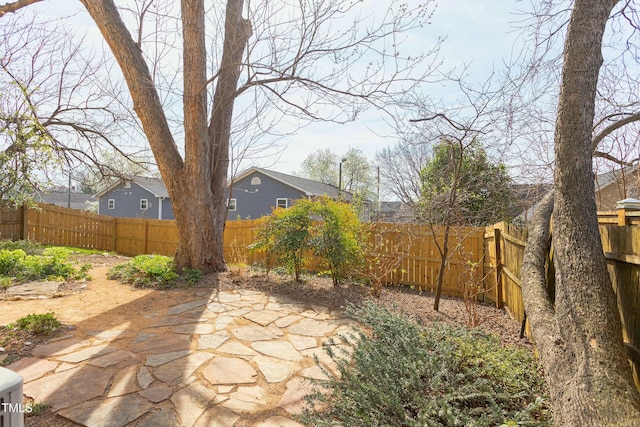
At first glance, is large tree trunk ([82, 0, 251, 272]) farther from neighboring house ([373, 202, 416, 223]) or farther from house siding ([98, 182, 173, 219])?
house siding ([98, 182, 173, 219])

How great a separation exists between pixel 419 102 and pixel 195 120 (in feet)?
12.1

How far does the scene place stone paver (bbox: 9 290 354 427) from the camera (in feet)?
6.71

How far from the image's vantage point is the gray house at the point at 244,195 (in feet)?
58.9

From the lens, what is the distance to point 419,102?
443 centimetres

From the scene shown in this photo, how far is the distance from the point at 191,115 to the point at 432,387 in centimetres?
544

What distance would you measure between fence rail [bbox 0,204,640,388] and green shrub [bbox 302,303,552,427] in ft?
2.09

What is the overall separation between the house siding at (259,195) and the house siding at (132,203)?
16.2ft

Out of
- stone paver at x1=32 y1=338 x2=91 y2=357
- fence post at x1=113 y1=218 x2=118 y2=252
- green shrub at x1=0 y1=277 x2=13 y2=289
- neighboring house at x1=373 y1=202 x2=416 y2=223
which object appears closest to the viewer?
stone paver at x1=32 y1=338 x2=91 y2=357

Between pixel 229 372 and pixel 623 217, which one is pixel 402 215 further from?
pixel 229 372

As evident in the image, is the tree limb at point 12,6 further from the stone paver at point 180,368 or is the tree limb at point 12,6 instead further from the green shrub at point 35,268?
the stone paver at point 180,368

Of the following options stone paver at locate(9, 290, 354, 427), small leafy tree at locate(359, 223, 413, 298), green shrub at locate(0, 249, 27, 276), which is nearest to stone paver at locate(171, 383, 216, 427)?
stone paver at locate(9, 290, 354, 427)

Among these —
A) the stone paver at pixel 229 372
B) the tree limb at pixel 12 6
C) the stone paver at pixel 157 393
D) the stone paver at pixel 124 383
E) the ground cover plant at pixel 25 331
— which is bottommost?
the stone paver at pixel 229 372

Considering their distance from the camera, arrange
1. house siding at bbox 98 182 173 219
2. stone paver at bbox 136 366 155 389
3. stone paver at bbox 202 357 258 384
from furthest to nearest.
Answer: house siding at bbox 98 182 173 219
stone paver at bbox 202 357 258 384
stone paver at bbox 136 366 155 389

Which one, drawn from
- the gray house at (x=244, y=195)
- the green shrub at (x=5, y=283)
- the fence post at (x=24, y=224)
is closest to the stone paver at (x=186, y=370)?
the green shrub at (x=5, y=283)
